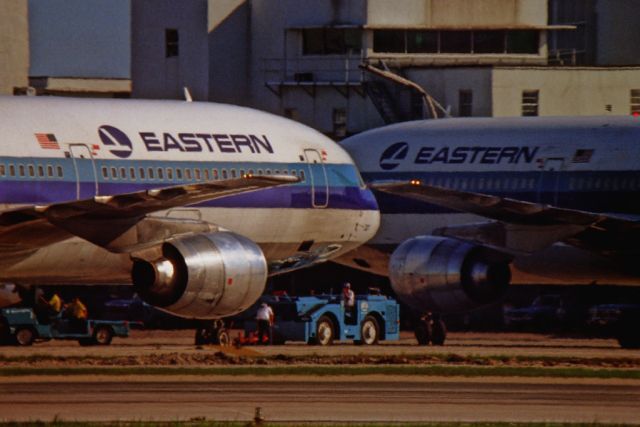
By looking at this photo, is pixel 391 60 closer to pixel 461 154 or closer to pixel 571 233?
pixel 461 154

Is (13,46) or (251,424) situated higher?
(13,46)

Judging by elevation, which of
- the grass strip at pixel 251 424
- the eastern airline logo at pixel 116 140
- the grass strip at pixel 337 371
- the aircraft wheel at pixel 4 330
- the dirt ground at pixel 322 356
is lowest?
the aircraft wheel at pixel 4 330

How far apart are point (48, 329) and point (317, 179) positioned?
33.5ft

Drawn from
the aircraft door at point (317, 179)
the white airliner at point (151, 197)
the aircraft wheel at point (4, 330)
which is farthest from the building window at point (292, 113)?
the white airliner at point (151, 197)

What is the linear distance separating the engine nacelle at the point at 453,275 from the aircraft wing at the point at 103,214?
9300 mm

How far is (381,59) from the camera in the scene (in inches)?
3290

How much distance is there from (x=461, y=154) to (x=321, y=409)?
1056 inches

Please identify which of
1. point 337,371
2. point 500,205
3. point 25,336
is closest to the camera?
point 337,371

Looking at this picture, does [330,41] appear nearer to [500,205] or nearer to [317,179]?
[317,179]

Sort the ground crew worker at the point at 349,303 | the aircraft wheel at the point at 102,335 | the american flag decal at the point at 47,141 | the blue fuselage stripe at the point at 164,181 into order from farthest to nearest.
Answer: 1. the ground crew worker at the point at 349,303
2. the aircraft wheel at the point at 102,335
3. the american flag decal at the point at 47,141
4. the blue fuselage stripe at the point at 164,181

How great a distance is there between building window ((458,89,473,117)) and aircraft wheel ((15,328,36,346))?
32613mm

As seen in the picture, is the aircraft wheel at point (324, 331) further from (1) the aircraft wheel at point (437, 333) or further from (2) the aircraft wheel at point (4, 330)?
(2) the aircraft wheel at point (4, 330)

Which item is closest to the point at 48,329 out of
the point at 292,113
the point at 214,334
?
the point at 214,334

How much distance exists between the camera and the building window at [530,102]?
Result: 79125 mm
